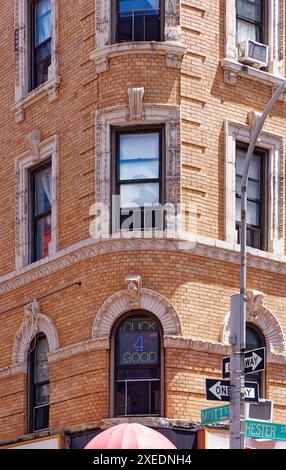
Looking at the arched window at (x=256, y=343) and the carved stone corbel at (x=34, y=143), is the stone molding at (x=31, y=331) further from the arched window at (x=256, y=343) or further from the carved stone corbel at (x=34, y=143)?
the arched window at (x=256, y=343)

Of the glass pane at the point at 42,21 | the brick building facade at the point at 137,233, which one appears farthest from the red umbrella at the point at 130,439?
the glass pane at the point at 42,21

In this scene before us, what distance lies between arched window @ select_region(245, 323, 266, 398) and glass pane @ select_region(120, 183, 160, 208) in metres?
3.17

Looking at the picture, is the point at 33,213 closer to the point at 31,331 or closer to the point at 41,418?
the point at 31,331

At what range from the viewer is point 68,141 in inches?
1185

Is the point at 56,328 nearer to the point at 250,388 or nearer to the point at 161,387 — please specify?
the point at 161,387

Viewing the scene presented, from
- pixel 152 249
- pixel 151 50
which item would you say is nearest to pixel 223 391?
pixel 152 249

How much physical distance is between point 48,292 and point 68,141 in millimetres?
3105

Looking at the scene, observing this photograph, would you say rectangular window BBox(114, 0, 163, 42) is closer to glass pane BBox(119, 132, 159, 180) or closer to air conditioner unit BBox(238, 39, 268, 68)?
air conditioner unit BBox(238, 39, 268, 68)

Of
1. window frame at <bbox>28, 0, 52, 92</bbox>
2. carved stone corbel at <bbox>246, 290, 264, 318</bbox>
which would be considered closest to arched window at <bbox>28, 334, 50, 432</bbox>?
carved stone corbel at <bbox>246, 290, 264, 318</bbox>

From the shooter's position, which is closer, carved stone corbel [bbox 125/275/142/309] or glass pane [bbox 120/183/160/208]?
carved stone corbel [bbox 125/275/142/309]

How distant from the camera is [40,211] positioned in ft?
102

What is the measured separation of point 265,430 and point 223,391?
100cm

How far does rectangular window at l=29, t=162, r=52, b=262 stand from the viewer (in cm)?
3083

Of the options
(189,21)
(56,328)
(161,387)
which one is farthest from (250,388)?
(189,21)
